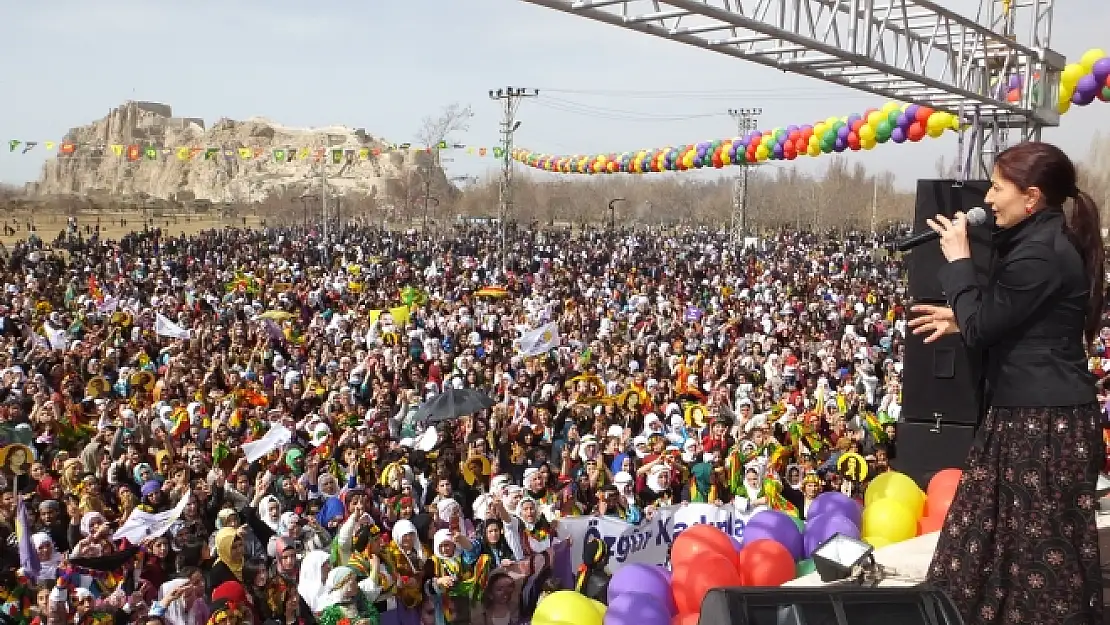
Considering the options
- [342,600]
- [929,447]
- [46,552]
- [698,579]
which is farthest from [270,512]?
[929,447]

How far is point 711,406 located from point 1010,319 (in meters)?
8.53

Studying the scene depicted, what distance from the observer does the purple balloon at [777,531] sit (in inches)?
189

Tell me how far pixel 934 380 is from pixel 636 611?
7.55 ft

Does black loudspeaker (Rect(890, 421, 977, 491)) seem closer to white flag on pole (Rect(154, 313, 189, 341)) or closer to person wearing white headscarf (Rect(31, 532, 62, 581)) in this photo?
person wearing white headscarf (Rect(31, 532, 62, 581))

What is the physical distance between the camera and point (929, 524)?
4.13 meters

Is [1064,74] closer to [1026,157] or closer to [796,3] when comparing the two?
[796,3]

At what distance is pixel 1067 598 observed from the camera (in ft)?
7.52

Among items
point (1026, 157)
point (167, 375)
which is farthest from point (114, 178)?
point (1026, 157)

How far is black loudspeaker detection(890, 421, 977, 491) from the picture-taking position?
5062mm

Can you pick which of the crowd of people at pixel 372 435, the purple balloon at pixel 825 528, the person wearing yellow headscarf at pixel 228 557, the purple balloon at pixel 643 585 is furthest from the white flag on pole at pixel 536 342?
the purple balloon at pixel 643 585

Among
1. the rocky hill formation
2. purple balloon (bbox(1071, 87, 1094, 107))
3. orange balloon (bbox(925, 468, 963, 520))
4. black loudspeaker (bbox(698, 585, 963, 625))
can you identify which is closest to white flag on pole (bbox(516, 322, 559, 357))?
purple balloon (bbox(1071, 87, 1094, 107))

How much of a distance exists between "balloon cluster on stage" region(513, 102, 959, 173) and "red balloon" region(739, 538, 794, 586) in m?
7.97

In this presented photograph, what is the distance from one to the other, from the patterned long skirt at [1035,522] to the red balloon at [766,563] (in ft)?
6.14

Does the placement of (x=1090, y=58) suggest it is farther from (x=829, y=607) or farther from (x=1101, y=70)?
(x=829, y=607)
